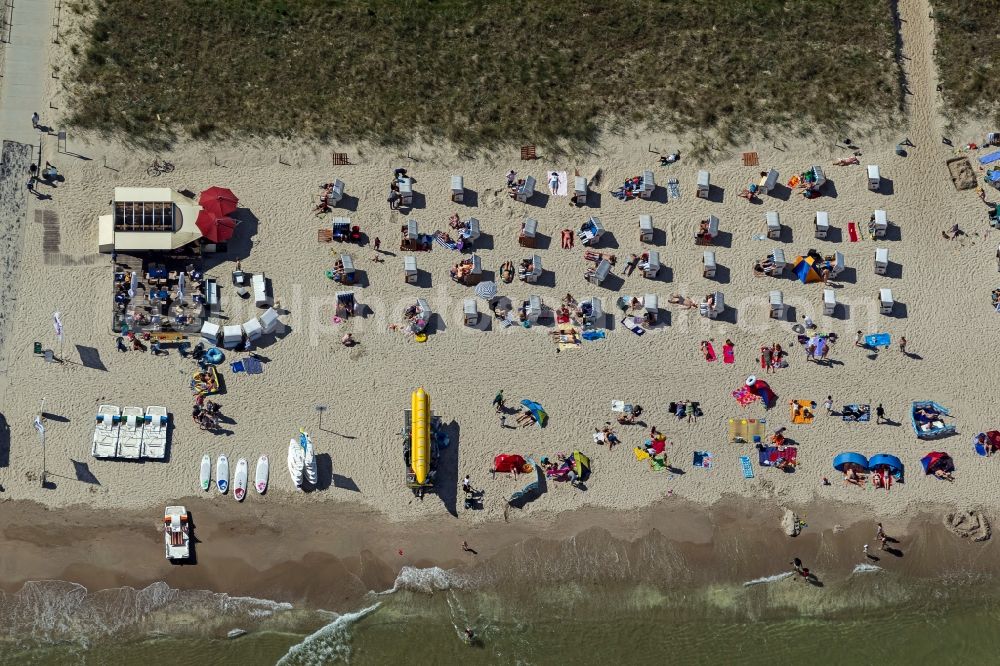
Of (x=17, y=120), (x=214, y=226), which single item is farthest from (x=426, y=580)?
(x=17, y=120)

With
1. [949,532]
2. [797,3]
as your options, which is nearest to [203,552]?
[949,532]

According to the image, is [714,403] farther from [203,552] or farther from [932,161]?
[203,552]

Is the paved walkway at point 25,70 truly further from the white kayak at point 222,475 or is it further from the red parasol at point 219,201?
the white kayak at point 222,475

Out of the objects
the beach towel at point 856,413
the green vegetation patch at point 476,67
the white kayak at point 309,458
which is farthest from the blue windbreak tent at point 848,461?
the white kayak at point 309,458

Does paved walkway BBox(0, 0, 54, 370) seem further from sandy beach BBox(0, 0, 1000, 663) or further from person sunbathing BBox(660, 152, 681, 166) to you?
person sunbathing BBox(660, 152, 681, 166)

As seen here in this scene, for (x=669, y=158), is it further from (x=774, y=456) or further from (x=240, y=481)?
(x=240, y=481)
